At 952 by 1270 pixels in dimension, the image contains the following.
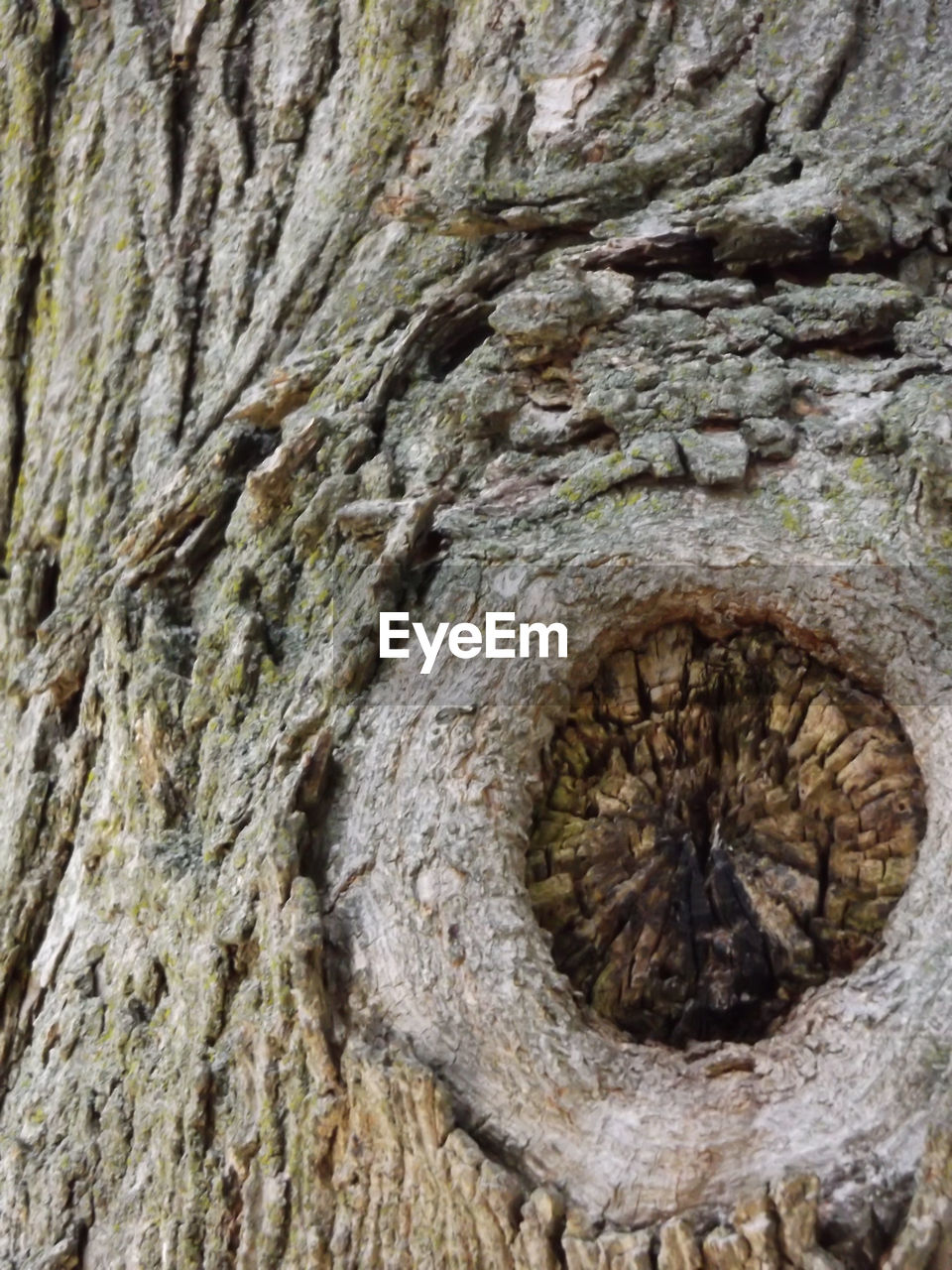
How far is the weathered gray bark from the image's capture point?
211 centimetres

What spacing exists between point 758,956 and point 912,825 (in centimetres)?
36

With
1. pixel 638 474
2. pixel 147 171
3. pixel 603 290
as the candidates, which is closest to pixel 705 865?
pixel 638 474

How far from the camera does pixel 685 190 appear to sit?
298cm

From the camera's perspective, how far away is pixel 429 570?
8.63 feet

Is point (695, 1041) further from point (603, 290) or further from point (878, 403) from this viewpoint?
point (603, 290)

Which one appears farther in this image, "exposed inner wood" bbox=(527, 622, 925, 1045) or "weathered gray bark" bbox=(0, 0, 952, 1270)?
"exposed inner wood" bbox=(527, 622, 925, 1045)

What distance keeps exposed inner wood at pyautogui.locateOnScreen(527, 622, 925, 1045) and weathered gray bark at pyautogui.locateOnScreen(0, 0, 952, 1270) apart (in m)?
0.08

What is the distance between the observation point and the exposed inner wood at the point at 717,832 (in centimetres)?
232

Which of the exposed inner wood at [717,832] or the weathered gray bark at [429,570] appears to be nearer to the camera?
the weathered gray bark at [429,570]

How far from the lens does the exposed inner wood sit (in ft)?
7.61

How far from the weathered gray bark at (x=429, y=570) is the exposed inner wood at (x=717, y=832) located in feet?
0.27

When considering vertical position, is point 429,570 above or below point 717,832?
above

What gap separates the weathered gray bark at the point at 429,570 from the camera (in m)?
2.11

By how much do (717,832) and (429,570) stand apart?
2.51 ft
